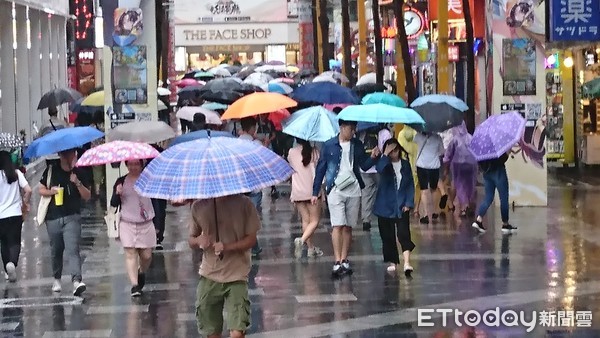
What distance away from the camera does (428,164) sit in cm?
1909

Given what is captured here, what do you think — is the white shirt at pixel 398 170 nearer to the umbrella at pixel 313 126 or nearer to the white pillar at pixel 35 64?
the umbrella at pixel 313 126

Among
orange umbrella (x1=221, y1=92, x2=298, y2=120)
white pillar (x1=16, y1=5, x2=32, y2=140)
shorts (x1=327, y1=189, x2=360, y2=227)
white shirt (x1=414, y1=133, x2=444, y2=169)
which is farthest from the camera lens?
white pillar (x1=16, y1=5, x2=32, y2=140)

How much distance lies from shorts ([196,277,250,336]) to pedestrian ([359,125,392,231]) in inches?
297

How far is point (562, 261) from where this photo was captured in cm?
1480

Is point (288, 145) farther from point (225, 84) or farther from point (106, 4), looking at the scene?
point (106, 4)

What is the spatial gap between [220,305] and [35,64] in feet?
109

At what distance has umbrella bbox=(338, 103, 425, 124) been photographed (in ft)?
45.9

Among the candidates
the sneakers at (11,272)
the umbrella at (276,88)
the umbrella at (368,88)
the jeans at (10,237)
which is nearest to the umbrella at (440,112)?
the jeans at (10,237)

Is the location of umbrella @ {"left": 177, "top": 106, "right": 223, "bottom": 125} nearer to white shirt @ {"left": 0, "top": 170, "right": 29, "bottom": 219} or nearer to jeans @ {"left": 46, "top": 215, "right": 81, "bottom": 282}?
white shirt @ {"left": 0, "top": 170, "right": 29, "bottom": 219}

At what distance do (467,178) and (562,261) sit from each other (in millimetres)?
4797

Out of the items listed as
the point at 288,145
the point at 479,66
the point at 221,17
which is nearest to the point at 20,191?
the point at 288,145

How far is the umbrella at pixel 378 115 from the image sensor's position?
14.0 meters

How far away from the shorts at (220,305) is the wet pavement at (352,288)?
2171mm

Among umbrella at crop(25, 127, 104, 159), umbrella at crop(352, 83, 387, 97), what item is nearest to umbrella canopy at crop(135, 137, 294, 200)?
umbrella at crop(25, 127, 104, 159)
